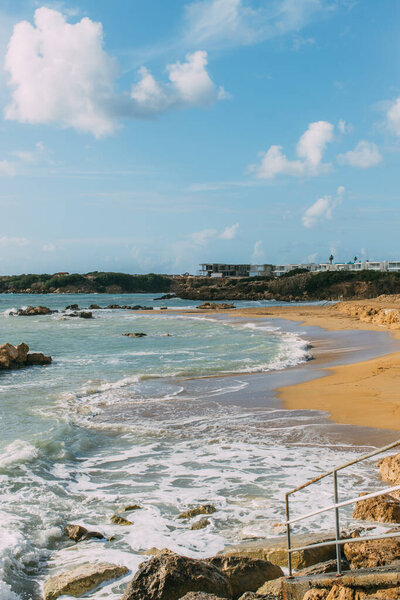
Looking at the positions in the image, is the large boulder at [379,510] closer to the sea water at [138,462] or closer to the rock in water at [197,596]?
the sea water at [138,462]

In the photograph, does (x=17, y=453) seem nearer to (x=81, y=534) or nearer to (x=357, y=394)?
(x=81, y=534)

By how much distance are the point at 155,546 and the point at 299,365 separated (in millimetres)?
12683

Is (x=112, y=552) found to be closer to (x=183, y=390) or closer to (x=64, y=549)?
(x=64, y=549)

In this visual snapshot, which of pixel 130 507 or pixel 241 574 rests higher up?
pixel 241 574

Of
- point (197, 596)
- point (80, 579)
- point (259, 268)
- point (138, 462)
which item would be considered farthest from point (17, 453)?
point (259, 268)

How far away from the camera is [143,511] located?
5.89m

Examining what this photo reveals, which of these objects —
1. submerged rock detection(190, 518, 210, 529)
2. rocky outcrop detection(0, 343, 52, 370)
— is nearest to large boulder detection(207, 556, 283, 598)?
submerged rock detection(190, 518, 210, 529)

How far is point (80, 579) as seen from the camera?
429 centimetres

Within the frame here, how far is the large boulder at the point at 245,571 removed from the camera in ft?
13.0

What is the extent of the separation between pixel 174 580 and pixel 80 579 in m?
1.11

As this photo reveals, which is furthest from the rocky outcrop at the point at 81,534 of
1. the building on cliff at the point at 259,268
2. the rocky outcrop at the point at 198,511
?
the building on cliff at the point at 259,268

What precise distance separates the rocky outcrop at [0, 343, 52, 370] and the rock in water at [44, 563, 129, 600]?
46.8ft

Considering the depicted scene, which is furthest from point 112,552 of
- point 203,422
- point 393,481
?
point 203,422

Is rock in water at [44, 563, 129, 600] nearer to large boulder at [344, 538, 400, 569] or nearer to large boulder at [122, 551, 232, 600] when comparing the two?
large boulder at [122, 551, 232, 600]
